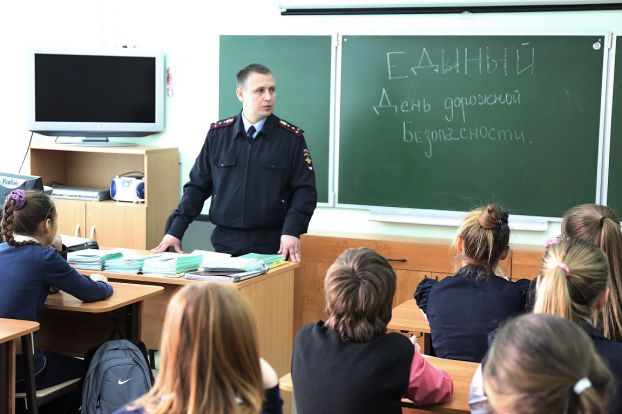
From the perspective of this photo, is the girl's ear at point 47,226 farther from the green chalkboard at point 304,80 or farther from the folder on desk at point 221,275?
the green chalkboard at point 304,80

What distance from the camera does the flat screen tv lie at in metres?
6.22

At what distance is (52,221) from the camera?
3.57 meters

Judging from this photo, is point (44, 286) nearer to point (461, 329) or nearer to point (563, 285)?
point (461, 329)

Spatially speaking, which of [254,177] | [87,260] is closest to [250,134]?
[254,177]

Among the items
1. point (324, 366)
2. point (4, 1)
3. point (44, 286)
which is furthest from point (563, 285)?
point (4, 1)

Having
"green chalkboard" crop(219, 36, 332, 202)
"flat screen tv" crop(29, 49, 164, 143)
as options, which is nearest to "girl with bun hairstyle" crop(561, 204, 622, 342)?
"green chalkboard" crop(219, 36, 332, 202)

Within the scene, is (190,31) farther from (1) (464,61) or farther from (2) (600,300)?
(2) (600,300)

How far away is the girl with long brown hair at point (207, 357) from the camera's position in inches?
67.1

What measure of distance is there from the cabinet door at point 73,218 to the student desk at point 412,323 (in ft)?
10.7

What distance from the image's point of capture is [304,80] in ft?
19.2

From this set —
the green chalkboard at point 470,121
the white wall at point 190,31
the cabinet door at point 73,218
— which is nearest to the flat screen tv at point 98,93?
the white wall at point 190,31

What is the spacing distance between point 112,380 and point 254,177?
1.64 metres

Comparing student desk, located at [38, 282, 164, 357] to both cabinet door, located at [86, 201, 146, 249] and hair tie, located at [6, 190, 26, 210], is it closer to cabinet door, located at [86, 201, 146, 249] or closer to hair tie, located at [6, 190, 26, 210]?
hair tie, located at [6, 190, 26, 210]

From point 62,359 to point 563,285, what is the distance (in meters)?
2.30
